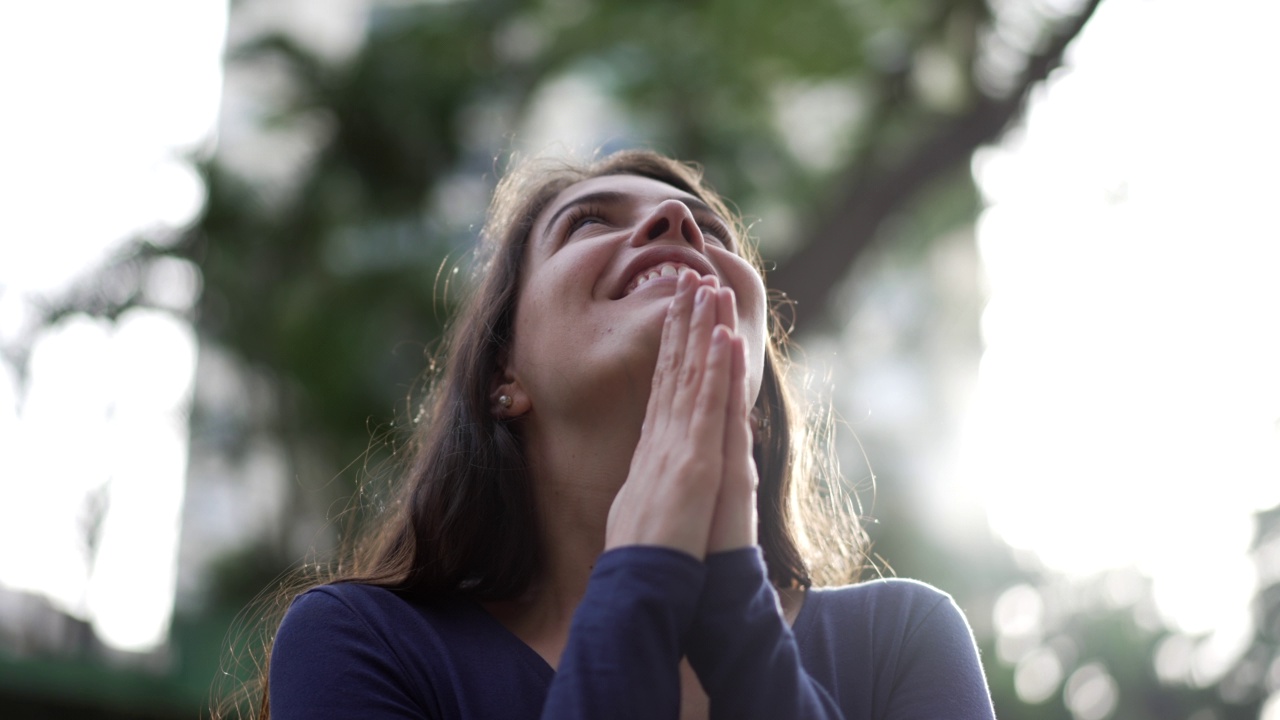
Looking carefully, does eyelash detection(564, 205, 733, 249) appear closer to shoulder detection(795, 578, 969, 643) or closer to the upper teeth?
the upper teeth

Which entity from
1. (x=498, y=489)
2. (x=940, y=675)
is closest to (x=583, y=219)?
(x=498, y=489)

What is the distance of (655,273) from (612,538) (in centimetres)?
58

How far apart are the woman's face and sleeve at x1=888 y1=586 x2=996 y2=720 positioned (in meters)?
0.48

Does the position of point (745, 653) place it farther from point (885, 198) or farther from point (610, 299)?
point (885, 198)

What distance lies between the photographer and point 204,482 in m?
14.4

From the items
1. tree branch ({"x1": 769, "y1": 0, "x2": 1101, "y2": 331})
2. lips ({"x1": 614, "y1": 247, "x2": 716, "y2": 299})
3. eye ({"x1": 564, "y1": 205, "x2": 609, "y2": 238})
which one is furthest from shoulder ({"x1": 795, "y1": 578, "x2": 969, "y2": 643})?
tree branch ({"x1": 769, "y1": 0, "x2": 1101, "y2": 331})

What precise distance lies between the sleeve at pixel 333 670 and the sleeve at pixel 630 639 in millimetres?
364

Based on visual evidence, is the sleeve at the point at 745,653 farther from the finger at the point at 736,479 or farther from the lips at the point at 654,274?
the lips at the point at 654,274

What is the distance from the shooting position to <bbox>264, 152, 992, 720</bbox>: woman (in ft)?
5.06

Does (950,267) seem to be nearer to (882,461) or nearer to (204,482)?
(882,461)

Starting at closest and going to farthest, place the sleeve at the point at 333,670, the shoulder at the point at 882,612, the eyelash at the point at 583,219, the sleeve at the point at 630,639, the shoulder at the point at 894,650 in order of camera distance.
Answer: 1. the sleeve at the point at 630,639
2. the sleeve at the point at 333,670
3. the shoulder at the point at 894,650
4. the shoulder at the point at 882,612
5. the eyelash at the point at 583,219

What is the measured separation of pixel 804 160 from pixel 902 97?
119 cm

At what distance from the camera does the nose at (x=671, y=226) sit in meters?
2.15

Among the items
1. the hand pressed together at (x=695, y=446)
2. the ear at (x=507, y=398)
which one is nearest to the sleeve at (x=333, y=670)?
the hand pressed together at (x=695, y=446)
